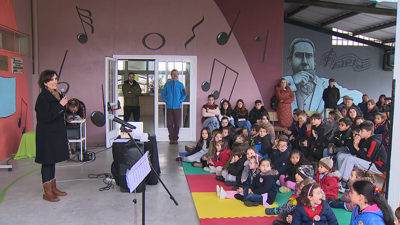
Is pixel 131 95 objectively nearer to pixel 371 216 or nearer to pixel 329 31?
pixel 371 216

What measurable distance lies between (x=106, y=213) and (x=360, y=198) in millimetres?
2601

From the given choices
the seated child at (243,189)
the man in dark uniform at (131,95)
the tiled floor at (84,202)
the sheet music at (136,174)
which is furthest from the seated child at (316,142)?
the man in dark uniform at (131,95)

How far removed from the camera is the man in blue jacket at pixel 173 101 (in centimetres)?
741

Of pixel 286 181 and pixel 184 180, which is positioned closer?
pixel 286 181

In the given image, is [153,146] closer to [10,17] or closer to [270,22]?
[10,17]

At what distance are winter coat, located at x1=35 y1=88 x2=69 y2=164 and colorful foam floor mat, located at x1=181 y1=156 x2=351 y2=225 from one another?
181 cm

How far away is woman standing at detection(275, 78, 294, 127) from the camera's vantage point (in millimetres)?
7762

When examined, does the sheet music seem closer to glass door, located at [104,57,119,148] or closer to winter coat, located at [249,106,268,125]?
glass door, located at [104,57,119,148]

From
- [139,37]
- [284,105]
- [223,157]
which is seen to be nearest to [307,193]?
[223,157]

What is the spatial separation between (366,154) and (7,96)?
249 inches

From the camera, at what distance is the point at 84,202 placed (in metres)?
3.78

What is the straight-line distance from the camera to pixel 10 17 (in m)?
Answer: 6.09

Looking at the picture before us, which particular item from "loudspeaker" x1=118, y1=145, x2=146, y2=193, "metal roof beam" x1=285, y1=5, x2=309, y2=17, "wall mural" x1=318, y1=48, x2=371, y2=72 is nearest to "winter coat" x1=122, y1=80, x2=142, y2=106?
"loudspeaker" x1=118, y1=145, x2=146, y2=193

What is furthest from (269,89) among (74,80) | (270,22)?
(74,80)
